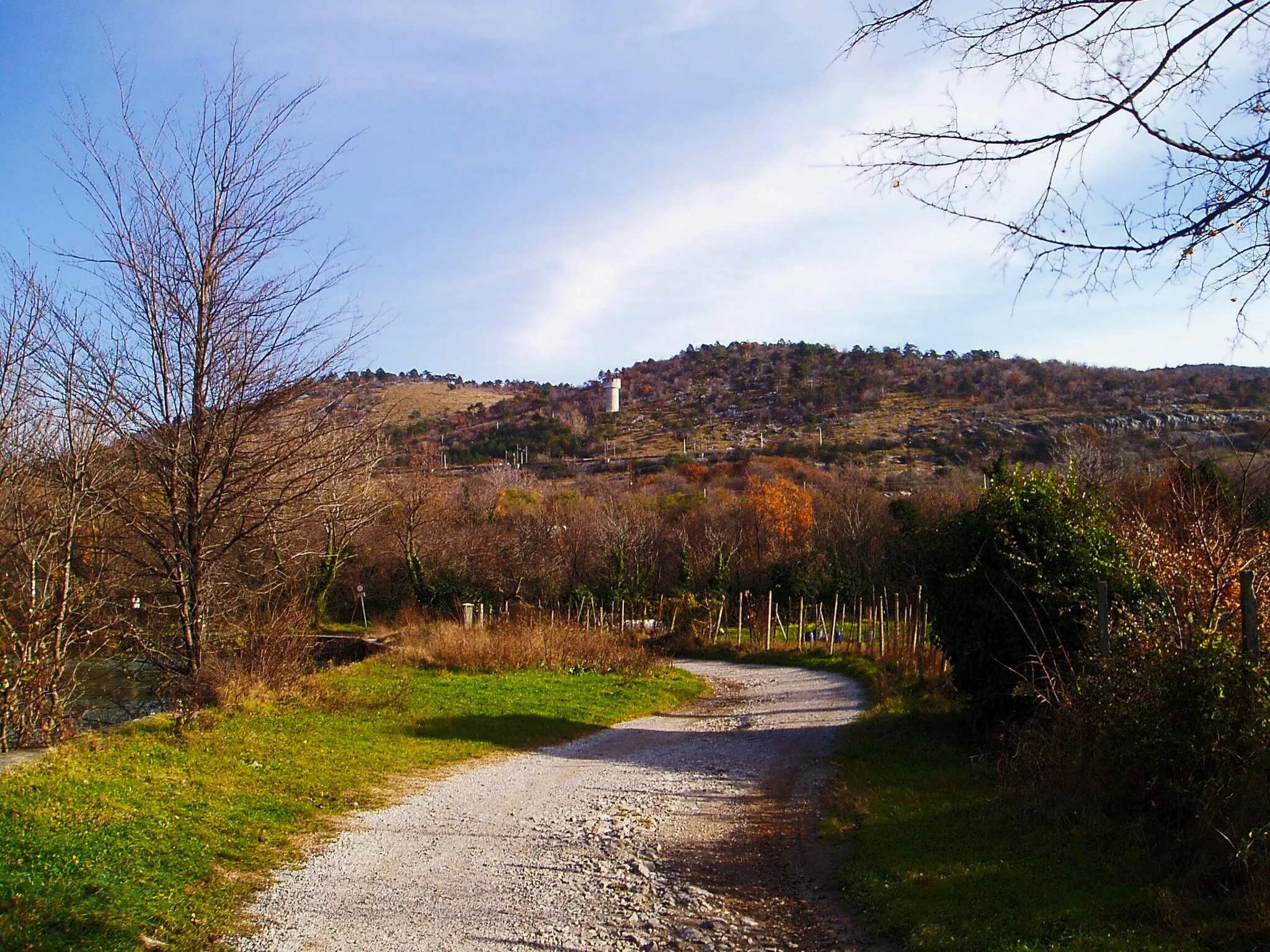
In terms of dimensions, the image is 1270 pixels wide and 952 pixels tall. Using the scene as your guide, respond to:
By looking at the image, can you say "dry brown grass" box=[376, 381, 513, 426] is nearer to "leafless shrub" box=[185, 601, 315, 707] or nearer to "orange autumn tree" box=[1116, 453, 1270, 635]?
"leafless shrub" box=[185, 601, 315, 707]

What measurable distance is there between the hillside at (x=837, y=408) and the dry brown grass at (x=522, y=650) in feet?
78.6

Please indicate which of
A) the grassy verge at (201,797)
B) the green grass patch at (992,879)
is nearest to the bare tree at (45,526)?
the grassy verge at (201,797)

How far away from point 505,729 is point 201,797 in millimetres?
6015

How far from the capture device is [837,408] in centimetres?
7925

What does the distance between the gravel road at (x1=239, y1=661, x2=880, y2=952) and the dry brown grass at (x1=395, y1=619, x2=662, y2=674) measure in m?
8.88

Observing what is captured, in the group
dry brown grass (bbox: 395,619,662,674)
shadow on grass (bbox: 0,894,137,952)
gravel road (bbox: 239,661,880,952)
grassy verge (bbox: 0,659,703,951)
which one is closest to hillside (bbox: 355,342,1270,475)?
dry brown grass (bbox: 395,619,662,674)

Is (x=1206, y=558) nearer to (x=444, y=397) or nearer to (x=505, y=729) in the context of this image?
(x=505, y=729)

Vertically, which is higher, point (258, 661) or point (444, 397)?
point (444, 397)

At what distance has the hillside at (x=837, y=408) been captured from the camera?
183ft

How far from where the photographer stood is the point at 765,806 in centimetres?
1010

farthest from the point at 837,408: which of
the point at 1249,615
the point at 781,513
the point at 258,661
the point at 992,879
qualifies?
the point at 992,879

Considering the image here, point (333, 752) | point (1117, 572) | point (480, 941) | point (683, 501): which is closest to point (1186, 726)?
point (1117, 572)

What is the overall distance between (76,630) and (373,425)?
14.7 ft

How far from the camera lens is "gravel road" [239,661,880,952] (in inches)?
237
